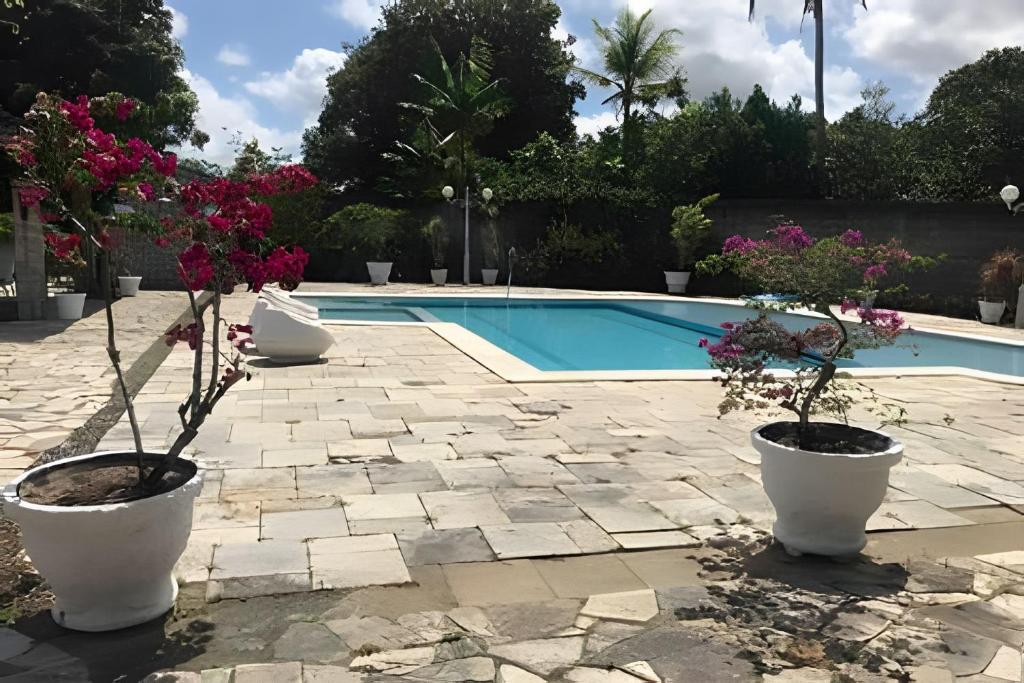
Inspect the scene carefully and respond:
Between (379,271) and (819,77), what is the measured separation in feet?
42.1

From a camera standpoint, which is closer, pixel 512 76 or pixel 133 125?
pixel 133 125

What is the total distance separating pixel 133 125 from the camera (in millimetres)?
19719

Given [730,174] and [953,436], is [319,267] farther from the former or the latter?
[953,436]

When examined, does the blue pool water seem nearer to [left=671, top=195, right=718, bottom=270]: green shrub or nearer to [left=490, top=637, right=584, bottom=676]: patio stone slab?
[left=671, top=195, right=718, bottom=270]: green shrub

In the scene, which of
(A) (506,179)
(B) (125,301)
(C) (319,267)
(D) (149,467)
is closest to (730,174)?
(A) (506,179)

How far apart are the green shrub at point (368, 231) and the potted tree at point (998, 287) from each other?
490 inches

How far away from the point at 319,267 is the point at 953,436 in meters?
16.9

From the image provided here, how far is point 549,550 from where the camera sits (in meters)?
3.33

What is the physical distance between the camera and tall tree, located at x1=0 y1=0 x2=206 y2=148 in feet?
72.5

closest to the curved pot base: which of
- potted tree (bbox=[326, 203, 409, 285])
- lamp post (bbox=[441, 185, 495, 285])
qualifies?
lamp post (bbox=[441, 185, 495, 285])

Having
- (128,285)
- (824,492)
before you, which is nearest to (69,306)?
(128,285)

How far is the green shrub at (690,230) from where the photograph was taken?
18.0 m

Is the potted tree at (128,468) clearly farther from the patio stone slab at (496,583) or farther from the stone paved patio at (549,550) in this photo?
the patio stone slab at (496,583)

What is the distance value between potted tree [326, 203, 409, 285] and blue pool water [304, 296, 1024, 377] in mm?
3756
